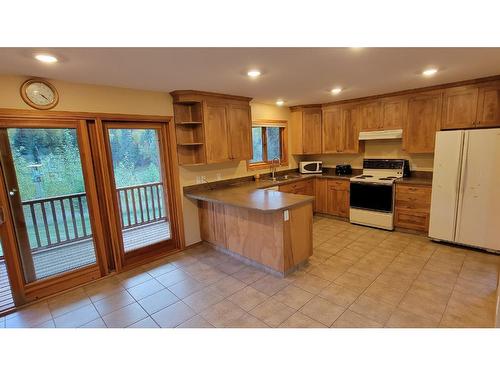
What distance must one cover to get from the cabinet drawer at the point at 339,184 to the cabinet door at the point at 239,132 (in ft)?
5.79

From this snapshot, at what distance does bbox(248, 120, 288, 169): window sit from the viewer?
188 inches

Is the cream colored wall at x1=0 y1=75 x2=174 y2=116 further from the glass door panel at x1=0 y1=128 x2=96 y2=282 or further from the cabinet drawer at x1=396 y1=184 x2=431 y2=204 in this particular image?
the cabinet drawer at x1=396 y1=184 x2=431 y2=204

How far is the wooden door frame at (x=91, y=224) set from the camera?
2504 mm

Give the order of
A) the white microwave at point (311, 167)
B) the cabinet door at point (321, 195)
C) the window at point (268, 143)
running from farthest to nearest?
1. the white microwave at point (311, 167)
2. the cabinet door at point (321, 195)
3. the window at point (268, 143)

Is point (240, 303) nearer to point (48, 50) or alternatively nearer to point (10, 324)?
point (10, 324)

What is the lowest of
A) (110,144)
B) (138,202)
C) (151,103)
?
(138,202)

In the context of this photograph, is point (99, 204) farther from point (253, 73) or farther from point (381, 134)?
point (381, 134)

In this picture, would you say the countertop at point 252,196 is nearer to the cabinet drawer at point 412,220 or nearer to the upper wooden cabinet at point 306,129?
the upper wooden cabinet at point 306,129

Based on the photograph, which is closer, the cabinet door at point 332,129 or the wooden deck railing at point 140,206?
the wooden deck railing at point 140,206

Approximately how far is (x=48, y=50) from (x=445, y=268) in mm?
4336

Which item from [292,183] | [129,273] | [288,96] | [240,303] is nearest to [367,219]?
[292,183]

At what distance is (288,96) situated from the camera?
13.2 feet

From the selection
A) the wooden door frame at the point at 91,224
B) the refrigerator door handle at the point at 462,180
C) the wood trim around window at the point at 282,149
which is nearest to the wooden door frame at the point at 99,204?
the wooden door frame at the point at 91,224

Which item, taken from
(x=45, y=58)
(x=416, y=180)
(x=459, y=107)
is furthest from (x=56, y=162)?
(x=459, y=107)
